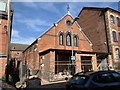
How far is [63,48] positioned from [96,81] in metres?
→ 21.4

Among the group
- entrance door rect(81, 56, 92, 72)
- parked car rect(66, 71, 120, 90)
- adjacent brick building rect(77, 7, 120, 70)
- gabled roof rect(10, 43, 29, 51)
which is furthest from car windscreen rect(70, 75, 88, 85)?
gabled roof rect(10, 43, 29, 51)

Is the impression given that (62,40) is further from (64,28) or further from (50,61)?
(50,61)

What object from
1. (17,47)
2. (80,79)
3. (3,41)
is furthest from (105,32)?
(17,47)

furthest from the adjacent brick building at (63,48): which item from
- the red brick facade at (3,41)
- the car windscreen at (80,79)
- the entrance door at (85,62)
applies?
the car windscreen at (80,79)

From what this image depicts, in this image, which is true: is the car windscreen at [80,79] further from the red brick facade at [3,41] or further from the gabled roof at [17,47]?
the gabled roof at [17,47]

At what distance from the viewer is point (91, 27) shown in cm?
3481

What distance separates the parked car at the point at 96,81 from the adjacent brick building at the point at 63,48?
49.4 feet

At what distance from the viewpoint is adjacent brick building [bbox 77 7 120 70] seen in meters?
29.9

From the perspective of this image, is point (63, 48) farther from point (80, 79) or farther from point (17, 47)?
point (17, 47)

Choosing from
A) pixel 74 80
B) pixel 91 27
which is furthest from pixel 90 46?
pixel 74 80

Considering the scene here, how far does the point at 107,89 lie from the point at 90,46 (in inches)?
995

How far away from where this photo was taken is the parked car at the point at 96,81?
7613 mm

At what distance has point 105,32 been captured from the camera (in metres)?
31.5

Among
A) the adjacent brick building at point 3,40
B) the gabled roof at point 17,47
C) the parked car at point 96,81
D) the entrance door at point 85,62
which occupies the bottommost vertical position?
the parked car at point 96,81
